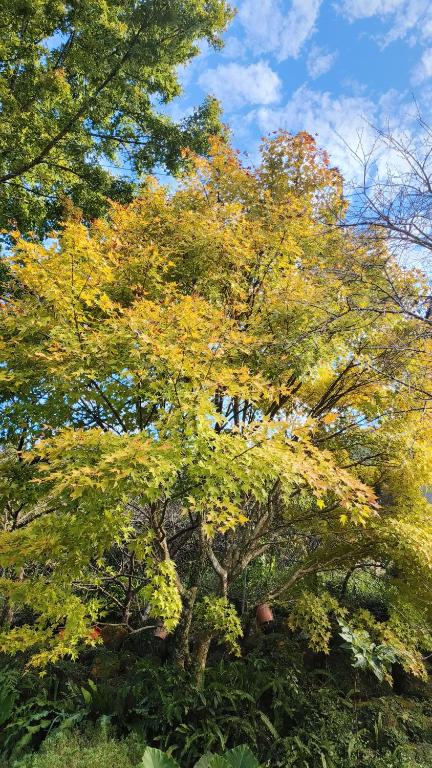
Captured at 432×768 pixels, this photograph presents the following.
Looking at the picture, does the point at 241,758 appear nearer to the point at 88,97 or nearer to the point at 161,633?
the point at 161,633

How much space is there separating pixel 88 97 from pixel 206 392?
23.7ft

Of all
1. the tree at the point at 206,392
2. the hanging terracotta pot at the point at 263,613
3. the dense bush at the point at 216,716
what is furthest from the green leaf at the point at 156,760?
the hanging terracotta pot at the point at 263,613

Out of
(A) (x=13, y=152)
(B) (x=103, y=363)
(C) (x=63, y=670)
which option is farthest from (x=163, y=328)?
(A) (x=13, y=152)

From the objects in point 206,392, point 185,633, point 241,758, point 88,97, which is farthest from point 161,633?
point 88,97

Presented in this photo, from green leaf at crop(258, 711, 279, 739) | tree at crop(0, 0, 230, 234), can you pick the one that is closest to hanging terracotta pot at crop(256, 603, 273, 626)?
green leaf at crop(258, 711, 279, 739)

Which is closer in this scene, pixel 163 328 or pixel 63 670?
pixel 163 328

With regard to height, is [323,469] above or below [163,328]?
below

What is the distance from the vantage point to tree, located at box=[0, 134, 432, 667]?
2.99m

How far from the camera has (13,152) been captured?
23.5 feet

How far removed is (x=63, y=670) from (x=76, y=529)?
355cm

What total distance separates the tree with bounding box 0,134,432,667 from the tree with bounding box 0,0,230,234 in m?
3.19

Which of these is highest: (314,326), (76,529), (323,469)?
(314,326)

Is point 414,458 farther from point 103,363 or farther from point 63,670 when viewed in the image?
point 63,670

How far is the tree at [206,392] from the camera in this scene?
299 cm
